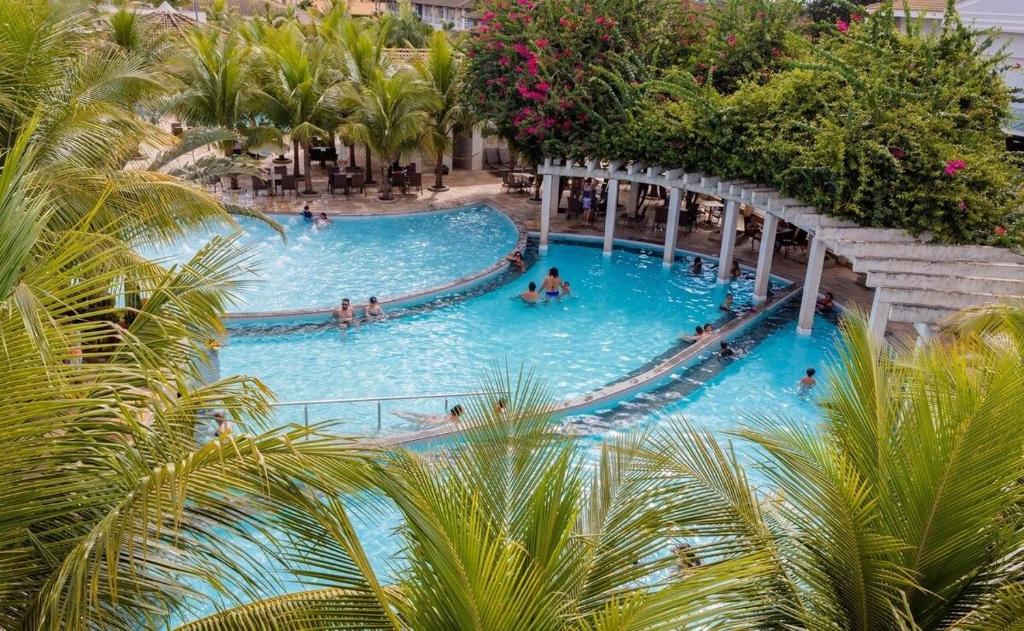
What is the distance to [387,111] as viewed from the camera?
2244 centimetres

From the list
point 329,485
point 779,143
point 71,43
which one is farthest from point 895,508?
point 779,143

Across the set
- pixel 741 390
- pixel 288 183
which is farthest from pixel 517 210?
pixel 741 390

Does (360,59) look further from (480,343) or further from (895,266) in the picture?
(895,266)

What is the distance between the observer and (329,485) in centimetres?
303

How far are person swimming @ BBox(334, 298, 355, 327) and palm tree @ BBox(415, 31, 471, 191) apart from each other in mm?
9881

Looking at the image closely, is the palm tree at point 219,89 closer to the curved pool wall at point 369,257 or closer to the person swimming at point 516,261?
the curved pool wall at point 369,257

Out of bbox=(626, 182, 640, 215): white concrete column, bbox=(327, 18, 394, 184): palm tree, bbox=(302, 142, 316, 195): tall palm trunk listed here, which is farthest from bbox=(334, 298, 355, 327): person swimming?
bbox=(626, 182, 640, 215): white concrete column

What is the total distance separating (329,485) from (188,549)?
796 mm

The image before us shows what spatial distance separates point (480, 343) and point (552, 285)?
265 centimetres

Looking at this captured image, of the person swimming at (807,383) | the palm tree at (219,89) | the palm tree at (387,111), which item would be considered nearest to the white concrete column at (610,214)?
the palm tree at (387,111)

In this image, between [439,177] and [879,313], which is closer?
[879,313]

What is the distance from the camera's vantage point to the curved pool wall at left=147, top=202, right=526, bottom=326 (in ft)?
53.5

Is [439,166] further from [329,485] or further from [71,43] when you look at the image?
[329,485]

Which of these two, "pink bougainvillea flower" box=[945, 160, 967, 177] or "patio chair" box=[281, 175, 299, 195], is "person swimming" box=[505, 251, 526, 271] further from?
"pink bougainvillea flower" box=[945, 160, 967, 177]
